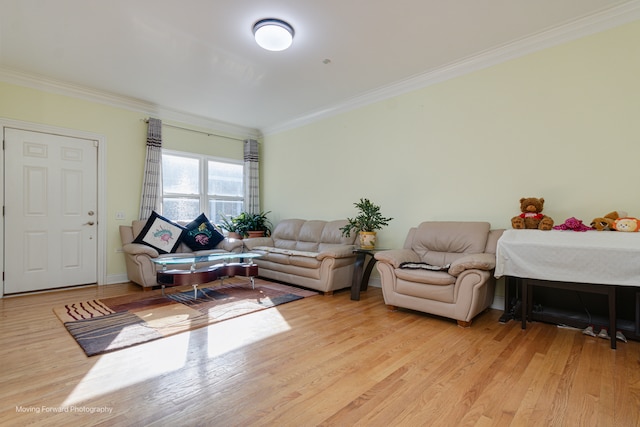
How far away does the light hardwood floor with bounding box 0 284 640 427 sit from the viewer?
160cm

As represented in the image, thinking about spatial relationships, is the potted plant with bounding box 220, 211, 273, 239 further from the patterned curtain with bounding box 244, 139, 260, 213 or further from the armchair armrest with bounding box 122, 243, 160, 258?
the armchair armrest with bounding box 122, 243, 160, 258

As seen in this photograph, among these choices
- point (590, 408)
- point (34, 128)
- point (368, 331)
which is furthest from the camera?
point (34, 128)

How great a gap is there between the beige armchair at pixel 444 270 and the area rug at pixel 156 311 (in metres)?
1.28

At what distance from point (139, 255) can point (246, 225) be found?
1934mm

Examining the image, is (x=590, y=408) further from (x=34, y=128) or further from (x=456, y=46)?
(x=34, y=128)

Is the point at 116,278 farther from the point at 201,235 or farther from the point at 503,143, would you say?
the point at 503,143

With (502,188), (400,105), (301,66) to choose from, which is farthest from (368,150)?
(502,188)

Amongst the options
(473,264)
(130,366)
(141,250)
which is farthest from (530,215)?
(141,250)

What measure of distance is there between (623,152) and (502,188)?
1003mm

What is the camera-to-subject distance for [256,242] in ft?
17.1

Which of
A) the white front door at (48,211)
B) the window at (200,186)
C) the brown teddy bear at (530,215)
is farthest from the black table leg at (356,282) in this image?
the white front door at (48,211)

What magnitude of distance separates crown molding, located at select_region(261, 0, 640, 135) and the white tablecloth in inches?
76.8

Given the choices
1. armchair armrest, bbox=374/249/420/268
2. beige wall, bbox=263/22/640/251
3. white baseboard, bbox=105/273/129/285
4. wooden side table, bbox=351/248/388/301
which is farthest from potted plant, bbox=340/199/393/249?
white baseboard, bbox=105/273/129/285

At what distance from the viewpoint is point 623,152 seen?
2.82 metres
